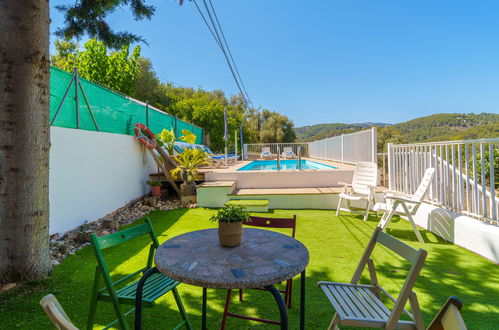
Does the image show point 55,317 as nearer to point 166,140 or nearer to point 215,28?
point 166,140

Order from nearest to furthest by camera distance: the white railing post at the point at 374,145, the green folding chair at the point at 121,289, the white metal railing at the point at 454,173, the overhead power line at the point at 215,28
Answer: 1. the green folding chair at the point at 121,289
2. the white metal railing at the point at 454,173
3. the white railing post at the point at 374,145
4. the overhead power line at the point at 215,28

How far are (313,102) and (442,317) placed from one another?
3753cm

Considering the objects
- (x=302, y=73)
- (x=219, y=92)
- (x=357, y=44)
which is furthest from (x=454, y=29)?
(x=219, y=92)

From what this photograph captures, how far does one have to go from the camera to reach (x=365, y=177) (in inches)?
227

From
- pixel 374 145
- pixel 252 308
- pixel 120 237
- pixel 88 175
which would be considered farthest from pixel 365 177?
pixel 88 175

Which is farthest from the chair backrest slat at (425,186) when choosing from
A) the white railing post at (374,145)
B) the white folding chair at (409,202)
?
the white railing post at (374,145)

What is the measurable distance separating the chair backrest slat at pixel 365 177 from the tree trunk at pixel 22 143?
545 cm

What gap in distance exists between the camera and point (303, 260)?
4.82 ft

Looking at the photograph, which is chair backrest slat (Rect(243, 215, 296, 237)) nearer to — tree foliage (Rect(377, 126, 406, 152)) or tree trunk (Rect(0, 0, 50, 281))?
tree trunk (Rect(0, 0, 50, 281))

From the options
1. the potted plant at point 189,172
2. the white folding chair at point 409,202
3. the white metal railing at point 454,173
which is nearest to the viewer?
the white metal railing at point 454,173

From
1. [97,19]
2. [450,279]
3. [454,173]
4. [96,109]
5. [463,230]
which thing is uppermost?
[97,19]

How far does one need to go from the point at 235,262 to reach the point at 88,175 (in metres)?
4.63

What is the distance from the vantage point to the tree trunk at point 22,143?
8.62 ft

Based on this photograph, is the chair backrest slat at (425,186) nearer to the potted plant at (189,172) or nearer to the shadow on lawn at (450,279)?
the shadow on lawn at (450,279)
